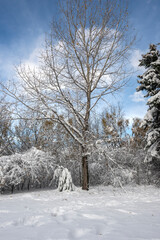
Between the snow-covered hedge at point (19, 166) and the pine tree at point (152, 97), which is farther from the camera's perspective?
the pine tree at point (152, 97)

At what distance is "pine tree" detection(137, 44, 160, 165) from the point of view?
9.15m

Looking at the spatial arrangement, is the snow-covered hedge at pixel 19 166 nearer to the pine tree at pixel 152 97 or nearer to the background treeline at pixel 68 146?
the background treeline at pixel 68 146

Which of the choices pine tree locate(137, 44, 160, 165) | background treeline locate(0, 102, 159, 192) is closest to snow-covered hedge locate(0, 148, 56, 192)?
background treeline locate(0, 102, 159, 192)

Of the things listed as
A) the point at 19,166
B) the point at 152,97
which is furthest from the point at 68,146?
the point at 152,97

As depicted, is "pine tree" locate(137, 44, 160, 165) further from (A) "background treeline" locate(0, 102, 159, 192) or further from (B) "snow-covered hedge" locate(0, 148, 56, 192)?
(B) "snow-covered hedge" locate(0, 148, 56, 192)

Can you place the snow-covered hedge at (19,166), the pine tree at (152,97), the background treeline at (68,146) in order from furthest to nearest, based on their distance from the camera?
the background treeline at (68,146), the pine tree at (152,97), the snow-covered hedge at (19,166)

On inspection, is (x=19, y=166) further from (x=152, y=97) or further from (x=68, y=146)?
(x=152, y=97)

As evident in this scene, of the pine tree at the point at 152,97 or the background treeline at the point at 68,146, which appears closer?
the pine tree at the point at 152,97

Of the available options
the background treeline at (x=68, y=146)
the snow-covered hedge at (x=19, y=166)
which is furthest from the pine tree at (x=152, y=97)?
the snow-covered hedge at (x=19, y=166)

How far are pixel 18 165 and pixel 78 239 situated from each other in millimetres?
8344

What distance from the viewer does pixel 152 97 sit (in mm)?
8742

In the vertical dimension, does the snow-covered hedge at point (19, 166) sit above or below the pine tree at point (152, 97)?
below

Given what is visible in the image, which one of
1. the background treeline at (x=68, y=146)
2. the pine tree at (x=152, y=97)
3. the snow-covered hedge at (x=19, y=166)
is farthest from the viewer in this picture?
the background treeline at (x=68, y=146)

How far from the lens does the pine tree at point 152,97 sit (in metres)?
9.15
